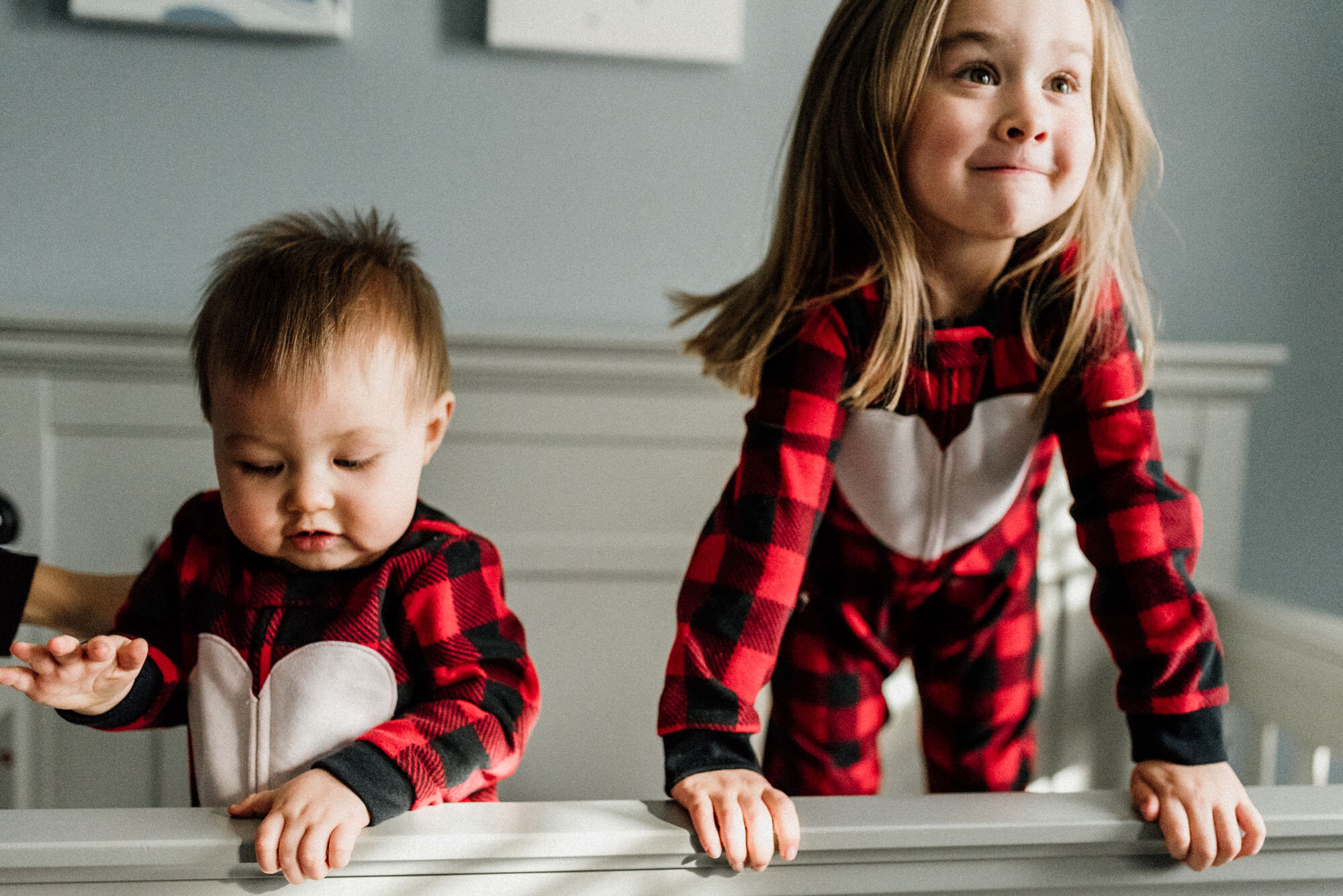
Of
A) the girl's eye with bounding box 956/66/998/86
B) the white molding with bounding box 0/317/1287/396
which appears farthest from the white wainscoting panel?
the girl's eye with bounding box 956/66/998/86

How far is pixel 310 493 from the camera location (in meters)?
0.64

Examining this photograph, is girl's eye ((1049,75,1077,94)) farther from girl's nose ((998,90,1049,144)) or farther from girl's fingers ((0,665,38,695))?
girl's fingers ((0,665,38,695))

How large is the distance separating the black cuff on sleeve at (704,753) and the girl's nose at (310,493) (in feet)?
0.90

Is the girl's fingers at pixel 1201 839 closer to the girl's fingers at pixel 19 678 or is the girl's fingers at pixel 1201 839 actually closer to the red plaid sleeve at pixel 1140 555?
the red plaid sleeve at pixel 1140 555

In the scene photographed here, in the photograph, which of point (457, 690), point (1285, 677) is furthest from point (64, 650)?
point (1285, 677)

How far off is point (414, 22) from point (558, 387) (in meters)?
0.47

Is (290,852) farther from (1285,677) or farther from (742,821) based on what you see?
(1285,677)

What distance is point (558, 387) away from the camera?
3.99 feet

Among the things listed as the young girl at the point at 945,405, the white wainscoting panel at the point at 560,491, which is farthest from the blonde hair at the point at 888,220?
the white wainscoting panel at the point at 560,491

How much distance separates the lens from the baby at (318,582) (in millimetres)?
636

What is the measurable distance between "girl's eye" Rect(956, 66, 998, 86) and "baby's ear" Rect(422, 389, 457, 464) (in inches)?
16.7

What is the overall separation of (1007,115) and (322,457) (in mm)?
512

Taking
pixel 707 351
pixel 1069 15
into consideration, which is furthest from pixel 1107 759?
pixel 1069 15

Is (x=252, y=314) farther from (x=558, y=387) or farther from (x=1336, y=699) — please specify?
(x=1336, y=699)
